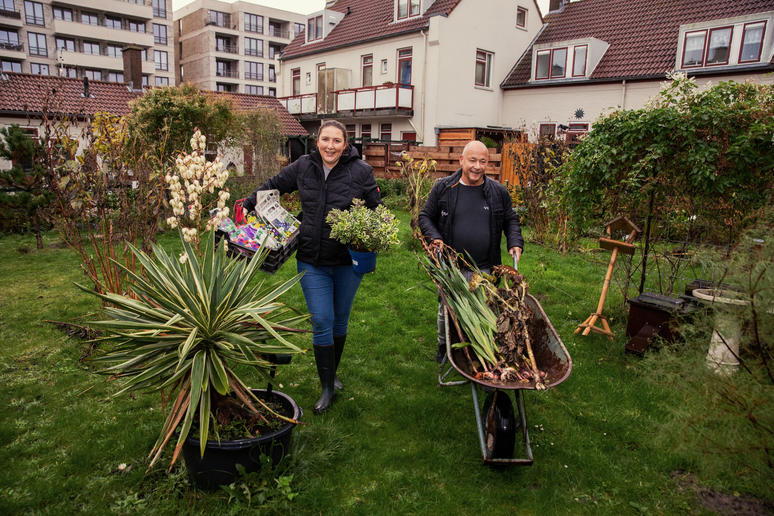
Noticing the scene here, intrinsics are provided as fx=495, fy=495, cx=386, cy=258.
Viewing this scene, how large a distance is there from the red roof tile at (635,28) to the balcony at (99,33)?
124ft

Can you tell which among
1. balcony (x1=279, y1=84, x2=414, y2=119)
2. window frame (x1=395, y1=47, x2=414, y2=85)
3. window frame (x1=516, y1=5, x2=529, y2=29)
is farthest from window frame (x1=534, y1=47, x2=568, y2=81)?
balcony (x1=279, y1=84, x2=414, y2=119)

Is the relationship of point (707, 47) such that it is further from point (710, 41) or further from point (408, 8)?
point (408, 8)

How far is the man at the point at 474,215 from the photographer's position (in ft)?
14.3

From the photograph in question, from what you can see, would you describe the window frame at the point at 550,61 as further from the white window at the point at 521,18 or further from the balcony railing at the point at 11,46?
the balcony railing at the point at 11,46

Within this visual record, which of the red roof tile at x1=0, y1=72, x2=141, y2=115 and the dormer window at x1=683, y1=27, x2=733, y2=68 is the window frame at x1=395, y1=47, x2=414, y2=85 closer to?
the dormer window at x1=683, y1=27, x2=733, y2=68

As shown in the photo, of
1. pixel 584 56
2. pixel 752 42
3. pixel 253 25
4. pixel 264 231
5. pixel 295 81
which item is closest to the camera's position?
pixel 264 231

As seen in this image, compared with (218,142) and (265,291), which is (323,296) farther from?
(218,142)

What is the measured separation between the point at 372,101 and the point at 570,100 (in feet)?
28.8

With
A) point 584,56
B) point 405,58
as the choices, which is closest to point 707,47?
point 584,56

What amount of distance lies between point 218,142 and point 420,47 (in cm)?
1074

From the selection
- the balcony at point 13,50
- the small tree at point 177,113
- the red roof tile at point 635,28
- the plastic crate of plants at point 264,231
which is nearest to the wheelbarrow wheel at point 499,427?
the plastic crate of plants at point 264,231

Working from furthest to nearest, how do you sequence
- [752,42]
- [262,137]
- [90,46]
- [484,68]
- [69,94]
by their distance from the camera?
[90,46] → [484,68] → [69,94] → [752,42] → [262,137]

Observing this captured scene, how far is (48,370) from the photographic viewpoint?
4.57 m

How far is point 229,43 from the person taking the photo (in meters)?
54.8
